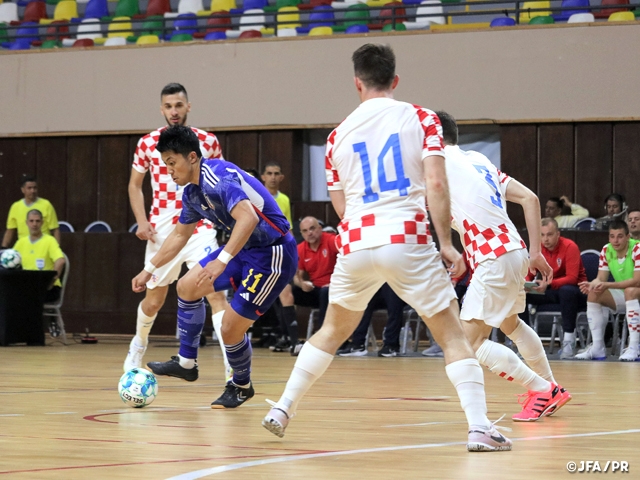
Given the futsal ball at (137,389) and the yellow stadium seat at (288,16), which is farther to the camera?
the yellow stadium seat at (288,16)

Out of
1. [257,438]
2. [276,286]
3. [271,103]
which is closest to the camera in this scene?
[257,438]

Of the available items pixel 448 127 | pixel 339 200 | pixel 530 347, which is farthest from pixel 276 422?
pixel 530 347

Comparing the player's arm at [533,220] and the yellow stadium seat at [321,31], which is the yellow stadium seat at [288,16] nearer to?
the yellow stadium seat at [321,31]

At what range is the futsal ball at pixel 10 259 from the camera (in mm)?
12031

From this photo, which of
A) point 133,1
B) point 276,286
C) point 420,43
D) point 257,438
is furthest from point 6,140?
point 257,438

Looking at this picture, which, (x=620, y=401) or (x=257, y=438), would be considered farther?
(x=620, y=401)

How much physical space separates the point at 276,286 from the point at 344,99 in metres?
9.57

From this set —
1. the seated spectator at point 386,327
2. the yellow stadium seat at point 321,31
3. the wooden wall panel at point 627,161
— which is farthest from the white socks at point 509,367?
the yellow stadium seat at point 321,31

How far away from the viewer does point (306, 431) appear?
4676mm

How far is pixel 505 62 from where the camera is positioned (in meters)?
14.2

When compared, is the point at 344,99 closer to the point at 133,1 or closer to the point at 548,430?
the point at 133,1

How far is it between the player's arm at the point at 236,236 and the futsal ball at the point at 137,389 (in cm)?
72

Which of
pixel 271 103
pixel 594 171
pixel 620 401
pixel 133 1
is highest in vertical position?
pixel 133 1

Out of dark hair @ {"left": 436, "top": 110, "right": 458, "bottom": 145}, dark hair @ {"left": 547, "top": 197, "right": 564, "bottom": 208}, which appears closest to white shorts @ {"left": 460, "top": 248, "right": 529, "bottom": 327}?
dark hair @ {"left": 436, "top": 110, "right": 458, "bottom": 145}
